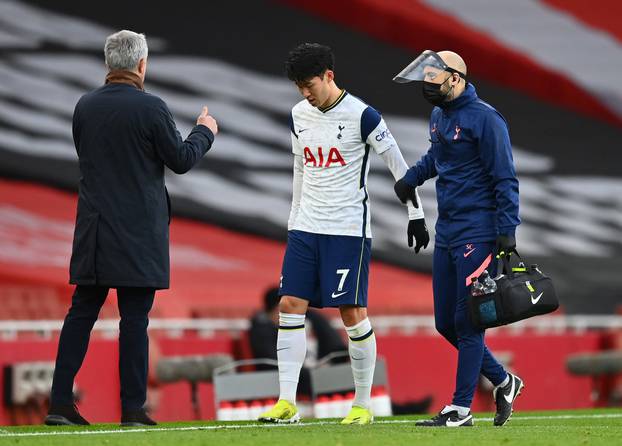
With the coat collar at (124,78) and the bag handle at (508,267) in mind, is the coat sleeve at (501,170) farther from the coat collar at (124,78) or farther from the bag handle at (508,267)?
the coat collar at (124,78)

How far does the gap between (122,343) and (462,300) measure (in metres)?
1.68

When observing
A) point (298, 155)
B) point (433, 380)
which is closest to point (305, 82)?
point (298, 155)

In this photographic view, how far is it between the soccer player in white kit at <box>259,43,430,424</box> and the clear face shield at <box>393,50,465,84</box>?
28 centimetres

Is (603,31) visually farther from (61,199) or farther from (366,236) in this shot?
(366,236)

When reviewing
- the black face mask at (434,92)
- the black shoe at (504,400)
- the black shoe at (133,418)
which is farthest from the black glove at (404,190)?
the black shoe at (133,418)

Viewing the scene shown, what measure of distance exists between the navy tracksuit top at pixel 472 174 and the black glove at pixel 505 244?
1.0 inches

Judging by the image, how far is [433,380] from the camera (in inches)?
571

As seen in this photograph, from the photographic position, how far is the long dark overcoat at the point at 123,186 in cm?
690

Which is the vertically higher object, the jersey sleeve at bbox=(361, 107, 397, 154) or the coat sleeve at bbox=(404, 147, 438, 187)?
the jersey sleeve at bbox=(361, 107, 397, 154)

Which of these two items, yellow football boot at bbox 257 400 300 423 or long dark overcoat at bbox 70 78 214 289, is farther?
yellow football boot at bbox 257 400 300 423

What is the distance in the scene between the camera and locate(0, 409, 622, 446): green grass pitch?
237 inches

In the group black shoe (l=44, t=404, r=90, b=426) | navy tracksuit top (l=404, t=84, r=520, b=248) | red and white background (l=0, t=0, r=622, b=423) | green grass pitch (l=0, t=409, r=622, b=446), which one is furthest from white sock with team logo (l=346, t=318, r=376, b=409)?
red and white background (l=0, t=0, r=622, b=423)

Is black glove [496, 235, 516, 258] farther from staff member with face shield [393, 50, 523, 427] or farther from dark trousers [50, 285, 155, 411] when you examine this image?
dark trousers [50, 285, 155, 411]

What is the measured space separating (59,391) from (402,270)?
13816 mm
